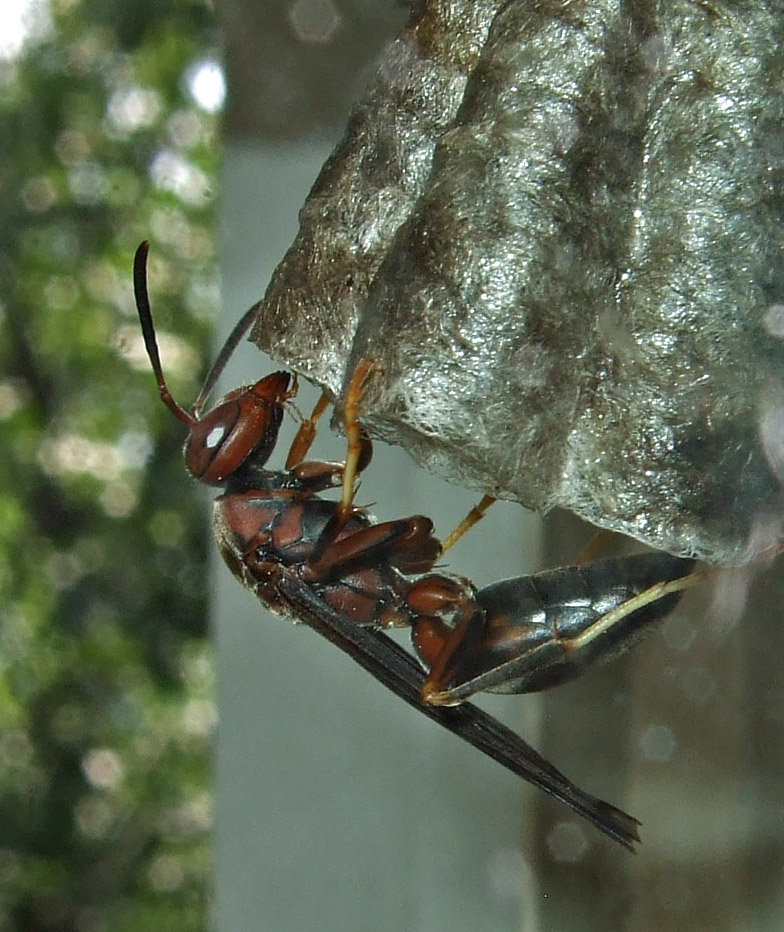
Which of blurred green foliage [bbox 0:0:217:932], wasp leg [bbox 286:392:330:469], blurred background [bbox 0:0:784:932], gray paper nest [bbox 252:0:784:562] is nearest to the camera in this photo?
gray paper nest [bbox 252:0:784:562]

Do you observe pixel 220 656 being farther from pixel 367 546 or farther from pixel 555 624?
pixel 555 624

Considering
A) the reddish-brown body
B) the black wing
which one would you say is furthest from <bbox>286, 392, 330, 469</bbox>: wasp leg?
the black wing

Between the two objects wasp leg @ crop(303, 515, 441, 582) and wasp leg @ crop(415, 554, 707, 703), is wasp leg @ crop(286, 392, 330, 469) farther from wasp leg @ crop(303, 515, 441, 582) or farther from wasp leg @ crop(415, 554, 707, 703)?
wasp leg @ crop(415, 554, 707, 703)

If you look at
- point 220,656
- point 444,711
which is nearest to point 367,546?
point 444,711

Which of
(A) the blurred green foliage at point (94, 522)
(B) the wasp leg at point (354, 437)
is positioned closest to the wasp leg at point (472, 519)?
(B) the wasp leg at point (354, 437)

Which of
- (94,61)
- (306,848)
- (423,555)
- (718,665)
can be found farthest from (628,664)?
(94,61)

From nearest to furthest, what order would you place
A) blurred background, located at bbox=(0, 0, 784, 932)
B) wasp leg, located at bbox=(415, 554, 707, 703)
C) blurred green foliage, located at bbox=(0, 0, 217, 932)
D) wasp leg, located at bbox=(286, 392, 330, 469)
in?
wasp leg, located at bbox=(415, 554, 707, 703) → wasp leg, located at bbox=(286, 392, 330, 469) → blurred background, located at bbox=(0, 0, 784, 932) → blurred green foliage, located at bbox=(0, 0, 217, 932)

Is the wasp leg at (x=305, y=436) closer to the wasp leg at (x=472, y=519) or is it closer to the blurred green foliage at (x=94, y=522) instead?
the wasp leg at (x=472, y=519)
